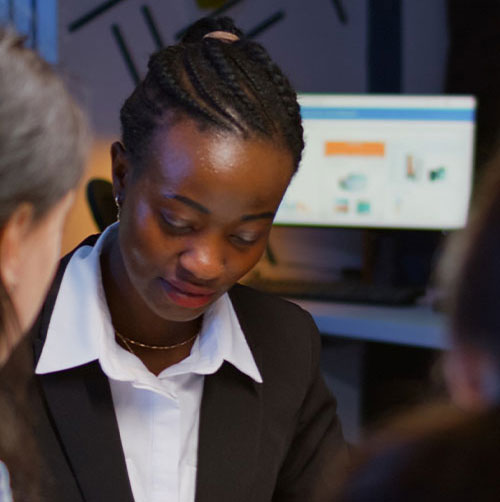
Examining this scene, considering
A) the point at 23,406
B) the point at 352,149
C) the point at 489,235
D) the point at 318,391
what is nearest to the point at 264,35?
the point at 352,149

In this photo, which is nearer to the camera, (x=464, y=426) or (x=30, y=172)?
(x=464, y=426)

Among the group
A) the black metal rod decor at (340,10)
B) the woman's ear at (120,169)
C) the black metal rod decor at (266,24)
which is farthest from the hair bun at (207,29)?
the black metal rod decor at (340,10)

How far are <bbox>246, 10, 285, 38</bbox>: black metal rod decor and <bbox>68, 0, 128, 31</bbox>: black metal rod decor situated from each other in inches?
14.0

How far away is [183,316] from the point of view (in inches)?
37.9

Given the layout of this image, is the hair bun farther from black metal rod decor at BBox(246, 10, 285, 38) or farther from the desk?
black metal rod decor at BBox(246, 10, 285, 38)

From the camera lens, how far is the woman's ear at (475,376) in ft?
1.16

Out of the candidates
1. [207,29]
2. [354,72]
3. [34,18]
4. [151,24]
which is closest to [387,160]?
[354,72]

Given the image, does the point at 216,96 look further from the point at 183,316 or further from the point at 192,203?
the point at 183,316

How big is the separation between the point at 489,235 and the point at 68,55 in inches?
65.9

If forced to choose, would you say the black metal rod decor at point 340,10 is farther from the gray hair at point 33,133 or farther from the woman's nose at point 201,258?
the gray hair at point 33,133

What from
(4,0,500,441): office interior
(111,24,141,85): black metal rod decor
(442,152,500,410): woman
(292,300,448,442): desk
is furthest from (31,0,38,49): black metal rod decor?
(442,152,500,410): woman

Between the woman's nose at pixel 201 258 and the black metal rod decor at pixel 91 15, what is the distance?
115 centimetres

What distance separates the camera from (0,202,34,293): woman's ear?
0.59 meters

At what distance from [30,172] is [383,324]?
1.15m
